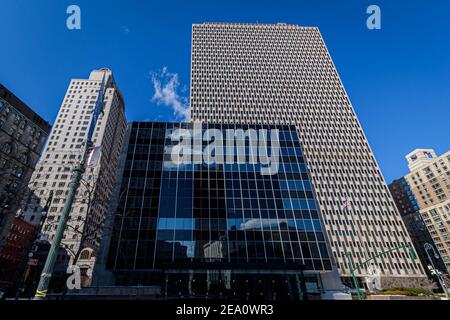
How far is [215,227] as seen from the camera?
37.5 metres

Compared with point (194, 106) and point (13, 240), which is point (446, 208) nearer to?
point (194, 106)

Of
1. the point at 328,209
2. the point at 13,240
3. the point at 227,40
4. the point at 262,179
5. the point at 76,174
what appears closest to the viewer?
the point at 76,174

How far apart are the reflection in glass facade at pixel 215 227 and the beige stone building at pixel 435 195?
9222 centimetres

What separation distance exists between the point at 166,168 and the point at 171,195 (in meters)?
6.15

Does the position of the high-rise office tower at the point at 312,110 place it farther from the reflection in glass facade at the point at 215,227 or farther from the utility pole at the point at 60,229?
the utility pole at the point at 60,229

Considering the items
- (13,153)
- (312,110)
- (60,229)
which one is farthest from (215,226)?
(312,110)

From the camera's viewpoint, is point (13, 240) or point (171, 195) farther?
point (13, 240)

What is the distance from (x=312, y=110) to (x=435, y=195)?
67.9 m

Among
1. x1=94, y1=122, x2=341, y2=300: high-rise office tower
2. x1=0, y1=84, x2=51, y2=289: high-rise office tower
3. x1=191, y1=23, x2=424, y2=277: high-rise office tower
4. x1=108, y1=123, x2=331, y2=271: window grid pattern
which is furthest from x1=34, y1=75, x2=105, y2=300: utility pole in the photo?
x1=191, y1=23, x2=424, y2=277: high-rise office tower

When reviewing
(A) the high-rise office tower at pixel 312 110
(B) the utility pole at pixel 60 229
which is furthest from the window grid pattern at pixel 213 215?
(A) the high-rise office tower at pixel 312 110

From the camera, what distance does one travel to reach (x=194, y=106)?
93.1 m

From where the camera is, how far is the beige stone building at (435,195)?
301ft

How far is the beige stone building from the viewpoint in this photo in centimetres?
9169
